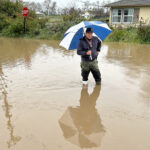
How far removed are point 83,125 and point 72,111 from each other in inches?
22.5

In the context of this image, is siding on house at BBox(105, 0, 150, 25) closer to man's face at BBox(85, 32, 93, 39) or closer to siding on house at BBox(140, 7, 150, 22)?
siding on house at BBox(140, 7, 150, 22)

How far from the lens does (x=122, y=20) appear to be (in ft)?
73.2

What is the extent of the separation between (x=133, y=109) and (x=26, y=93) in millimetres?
2577

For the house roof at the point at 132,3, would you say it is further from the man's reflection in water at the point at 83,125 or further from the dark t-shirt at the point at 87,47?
the man's reflection in water at the point at 83,125

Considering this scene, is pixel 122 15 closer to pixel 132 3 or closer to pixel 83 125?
pixel 132 3

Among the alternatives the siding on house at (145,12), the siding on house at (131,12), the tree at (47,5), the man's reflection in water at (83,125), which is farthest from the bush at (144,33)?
the tree at (47,5)

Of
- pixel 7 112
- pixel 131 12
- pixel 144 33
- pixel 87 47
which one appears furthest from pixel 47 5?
pixel 7 112

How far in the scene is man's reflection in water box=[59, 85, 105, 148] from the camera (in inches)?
110

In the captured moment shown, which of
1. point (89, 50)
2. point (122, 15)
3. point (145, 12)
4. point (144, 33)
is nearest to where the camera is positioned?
point (89, 50)

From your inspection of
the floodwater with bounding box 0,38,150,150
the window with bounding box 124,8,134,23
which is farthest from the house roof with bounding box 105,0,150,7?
the floodwater with bounding box 0,38,150,150

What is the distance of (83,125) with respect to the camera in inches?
126

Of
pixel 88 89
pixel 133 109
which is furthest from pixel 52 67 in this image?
pixel 133 109

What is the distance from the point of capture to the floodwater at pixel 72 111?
277 centimetres

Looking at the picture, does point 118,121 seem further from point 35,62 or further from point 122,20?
point 122,20
